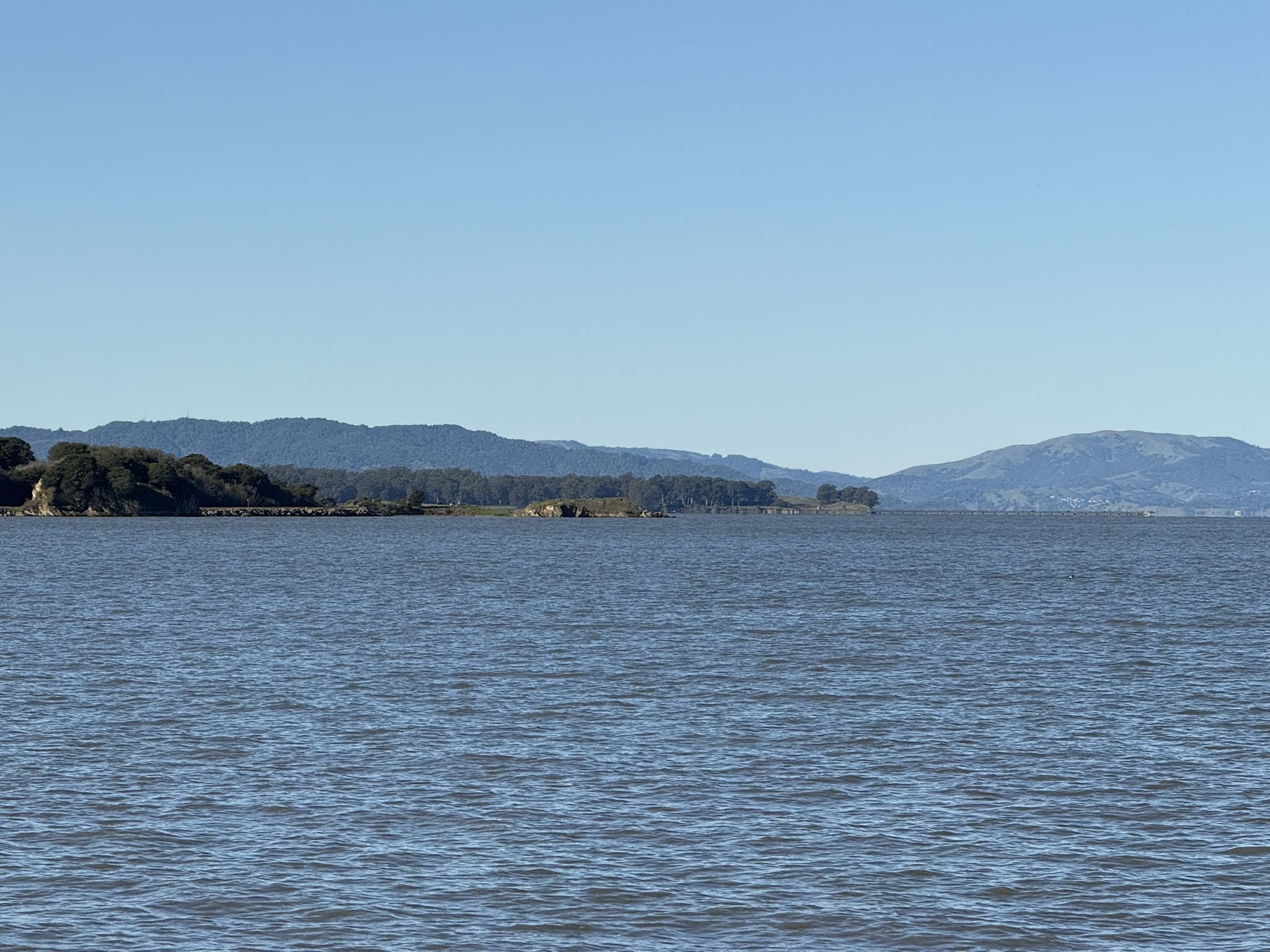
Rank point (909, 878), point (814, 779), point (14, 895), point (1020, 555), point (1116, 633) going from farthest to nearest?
1. point (1020, 555)
2. point (1116, 633)
3. point (814, 779)
4. point (909, 878)
5. point (14, 895)

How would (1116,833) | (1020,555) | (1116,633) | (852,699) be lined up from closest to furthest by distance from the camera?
(1116,833)
(852,699)
(1116,633)
(1020,555)

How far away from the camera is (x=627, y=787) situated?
99.5 feet

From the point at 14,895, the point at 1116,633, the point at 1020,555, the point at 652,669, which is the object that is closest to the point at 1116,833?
the point at 14,895

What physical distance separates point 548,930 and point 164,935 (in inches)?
203

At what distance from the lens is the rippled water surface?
71.7ft

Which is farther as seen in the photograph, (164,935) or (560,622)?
(560,622)

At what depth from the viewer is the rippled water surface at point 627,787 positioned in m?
21.8

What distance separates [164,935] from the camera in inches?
818

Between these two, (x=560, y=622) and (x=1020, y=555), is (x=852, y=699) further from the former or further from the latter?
(x=1020, y=555)

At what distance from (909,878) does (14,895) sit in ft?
43.6

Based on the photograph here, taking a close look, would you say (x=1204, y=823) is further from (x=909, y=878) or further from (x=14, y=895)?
(x=14, y=895)

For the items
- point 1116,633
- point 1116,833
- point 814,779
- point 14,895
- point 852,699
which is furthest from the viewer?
point 1116,633

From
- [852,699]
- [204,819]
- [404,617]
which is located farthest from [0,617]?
[204,819]

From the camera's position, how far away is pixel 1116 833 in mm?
26766
